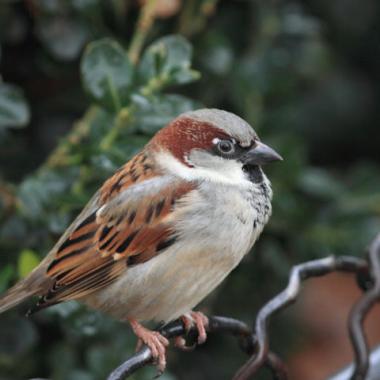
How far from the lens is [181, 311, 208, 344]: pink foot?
249 centimetres

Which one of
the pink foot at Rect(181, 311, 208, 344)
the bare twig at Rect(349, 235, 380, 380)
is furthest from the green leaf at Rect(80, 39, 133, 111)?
the bare twig at Rect(349, 235, 380, 380)

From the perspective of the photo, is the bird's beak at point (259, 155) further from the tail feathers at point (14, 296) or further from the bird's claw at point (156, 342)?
the tail feathers at point (14, 296)

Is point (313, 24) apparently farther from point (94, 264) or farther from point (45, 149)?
point (94, 264)

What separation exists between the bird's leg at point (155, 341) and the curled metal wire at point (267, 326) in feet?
0.19

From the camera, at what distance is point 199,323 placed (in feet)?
8.29

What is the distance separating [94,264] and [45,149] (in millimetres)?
699

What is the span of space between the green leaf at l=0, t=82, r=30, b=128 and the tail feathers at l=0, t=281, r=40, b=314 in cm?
44

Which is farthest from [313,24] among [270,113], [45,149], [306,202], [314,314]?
[314,314]

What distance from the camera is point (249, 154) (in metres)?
2.62

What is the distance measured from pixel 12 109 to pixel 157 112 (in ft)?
1.29

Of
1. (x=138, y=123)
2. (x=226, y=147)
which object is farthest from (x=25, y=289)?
(x=226, y=147)

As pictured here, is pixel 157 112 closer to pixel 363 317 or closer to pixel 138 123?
pixel 138 123

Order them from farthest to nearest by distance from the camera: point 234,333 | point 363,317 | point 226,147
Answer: point 226,147
point 363,317
point 234,333

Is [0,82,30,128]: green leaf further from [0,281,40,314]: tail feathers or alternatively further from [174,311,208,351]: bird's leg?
[174,311,208,351]: bird's leg
